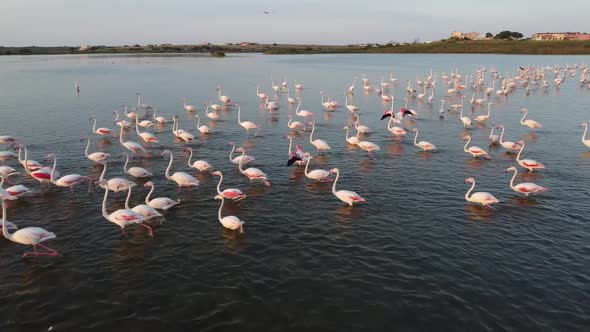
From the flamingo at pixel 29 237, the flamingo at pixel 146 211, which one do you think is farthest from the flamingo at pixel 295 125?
the flamingo at pixel 29 237

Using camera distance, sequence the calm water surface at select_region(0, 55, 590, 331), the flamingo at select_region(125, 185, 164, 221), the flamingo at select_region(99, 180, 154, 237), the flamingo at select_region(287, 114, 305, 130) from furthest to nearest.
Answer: the flamingo at select_region(287, 114, 305, 130), the flamingo at select_region(125, 185, 164, 221), the flamingo at select_region(99, 180, 154, 237), the calm water surface at select_region(0, 55, 590, 331)

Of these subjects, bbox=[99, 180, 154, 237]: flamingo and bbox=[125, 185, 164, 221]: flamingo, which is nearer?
bbox=[99, 180, 154, 237]: flamingo

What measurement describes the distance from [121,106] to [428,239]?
121ft

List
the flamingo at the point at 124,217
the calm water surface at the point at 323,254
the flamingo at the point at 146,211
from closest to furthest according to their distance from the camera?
the calm water surface at the point at 323,254, the flamingo at the point at 124,217, the flamingo at the point at 146,211

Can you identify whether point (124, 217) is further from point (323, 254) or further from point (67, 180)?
point (323, 254)

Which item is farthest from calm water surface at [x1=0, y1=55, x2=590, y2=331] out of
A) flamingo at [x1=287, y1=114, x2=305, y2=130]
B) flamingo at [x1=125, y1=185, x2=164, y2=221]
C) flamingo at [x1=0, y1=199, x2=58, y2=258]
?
flamingo at [x1=287, y1=114, x2=305, y2=130]

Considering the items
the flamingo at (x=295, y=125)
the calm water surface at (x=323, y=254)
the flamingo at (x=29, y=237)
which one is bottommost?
the calm water surface at (x=323, y=254)

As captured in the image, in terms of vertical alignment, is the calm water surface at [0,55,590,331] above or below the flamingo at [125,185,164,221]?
below

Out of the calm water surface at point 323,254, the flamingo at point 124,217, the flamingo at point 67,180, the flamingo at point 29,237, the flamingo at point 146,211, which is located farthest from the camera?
the flamingo at point 67,180

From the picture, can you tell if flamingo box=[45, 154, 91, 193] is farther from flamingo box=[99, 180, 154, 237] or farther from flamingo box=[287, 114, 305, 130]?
flamingo box=[287, 114, 305, 130]

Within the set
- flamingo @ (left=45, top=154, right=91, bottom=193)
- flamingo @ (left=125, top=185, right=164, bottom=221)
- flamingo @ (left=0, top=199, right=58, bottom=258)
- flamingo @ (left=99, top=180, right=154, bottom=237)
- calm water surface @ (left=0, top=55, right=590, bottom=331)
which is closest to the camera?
calm water surface @ (left=0, top=55, right=590, bottom=331)

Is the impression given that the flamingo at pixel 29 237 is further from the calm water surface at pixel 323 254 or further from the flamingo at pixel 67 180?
the flamingo at pixel 67 180

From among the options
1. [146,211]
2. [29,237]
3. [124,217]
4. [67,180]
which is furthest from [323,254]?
[67,180]

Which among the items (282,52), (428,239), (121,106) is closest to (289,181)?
(428,239)
